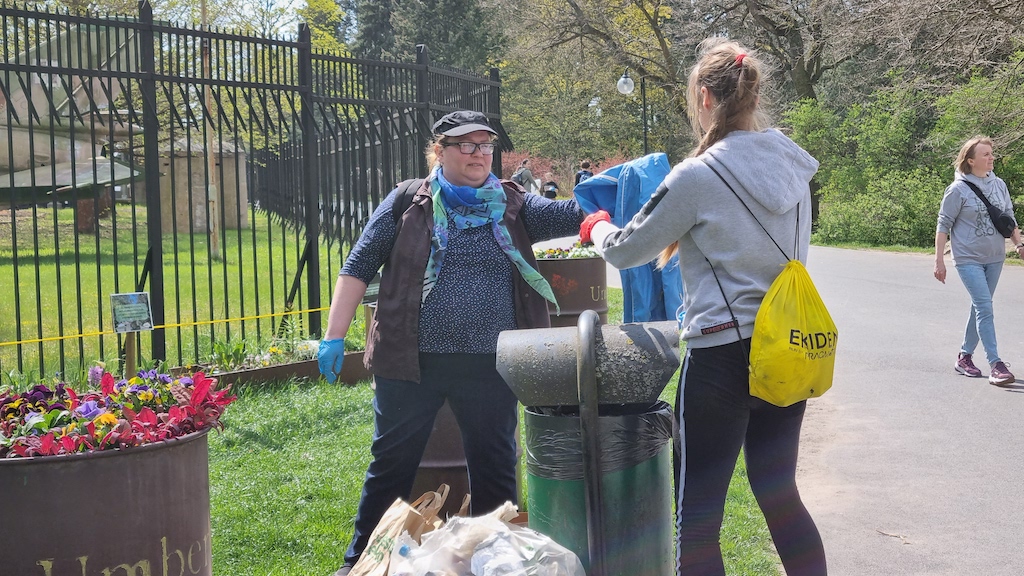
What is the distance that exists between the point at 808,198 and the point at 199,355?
599 cm

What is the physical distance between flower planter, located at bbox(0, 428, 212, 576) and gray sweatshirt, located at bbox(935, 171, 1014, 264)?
251 inches

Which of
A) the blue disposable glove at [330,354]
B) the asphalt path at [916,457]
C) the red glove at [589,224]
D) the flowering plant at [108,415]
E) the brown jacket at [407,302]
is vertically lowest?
the asphalt path at [916,457]

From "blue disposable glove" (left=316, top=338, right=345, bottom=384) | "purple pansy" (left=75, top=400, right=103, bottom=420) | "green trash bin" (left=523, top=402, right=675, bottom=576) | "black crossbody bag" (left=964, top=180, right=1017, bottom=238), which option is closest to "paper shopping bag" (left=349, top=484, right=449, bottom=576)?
"green trash bin" (left=523, top=402, right=675, bottom=576)

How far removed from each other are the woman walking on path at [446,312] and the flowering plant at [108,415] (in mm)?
625

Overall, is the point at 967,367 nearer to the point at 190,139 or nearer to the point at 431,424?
the point at 431,424

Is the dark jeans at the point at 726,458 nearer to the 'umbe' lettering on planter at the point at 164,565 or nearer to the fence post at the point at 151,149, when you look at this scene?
the 'umbe' lettering on planter at the point at 164,565

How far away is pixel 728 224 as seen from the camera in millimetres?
2826

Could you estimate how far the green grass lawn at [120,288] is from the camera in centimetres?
728

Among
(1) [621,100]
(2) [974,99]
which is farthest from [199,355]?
(1) [621,100]

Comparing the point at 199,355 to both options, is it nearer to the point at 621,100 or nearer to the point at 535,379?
the point at 535,379

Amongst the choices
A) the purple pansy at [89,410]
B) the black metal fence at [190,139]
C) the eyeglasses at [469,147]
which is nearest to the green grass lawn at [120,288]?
the black metal fence at [190,139]

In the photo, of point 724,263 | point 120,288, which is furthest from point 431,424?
point 120,288

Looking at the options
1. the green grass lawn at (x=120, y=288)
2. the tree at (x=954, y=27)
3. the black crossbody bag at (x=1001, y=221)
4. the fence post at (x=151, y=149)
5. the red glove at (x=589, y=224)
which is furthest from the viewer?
the tree at (x=954, y=27)

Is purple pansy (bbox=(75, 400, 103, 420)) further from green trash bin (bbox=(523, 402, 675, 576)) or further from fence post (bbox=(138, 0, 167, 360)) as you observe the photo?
fence post (bbox=(138, 0, 167, 360))
